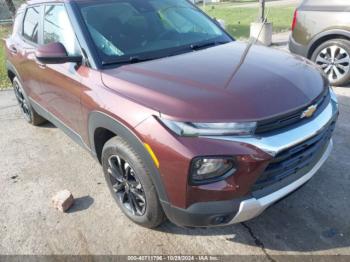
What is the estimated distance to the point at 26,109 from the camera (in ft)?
17.1

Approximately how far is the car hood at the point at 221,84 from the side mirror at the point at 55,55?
0.37 m

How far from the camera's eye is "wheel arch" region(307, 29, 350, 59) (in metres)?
5.25

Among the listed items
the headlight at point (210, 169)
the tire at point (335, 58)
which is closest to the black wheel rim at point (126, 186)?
the headlight at point (210, 169)

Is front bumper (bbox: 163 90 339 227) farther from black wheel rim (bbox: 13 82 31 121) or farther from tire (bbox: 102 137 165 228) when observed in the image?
black wheel rim (bbox: 13 82 31 121)

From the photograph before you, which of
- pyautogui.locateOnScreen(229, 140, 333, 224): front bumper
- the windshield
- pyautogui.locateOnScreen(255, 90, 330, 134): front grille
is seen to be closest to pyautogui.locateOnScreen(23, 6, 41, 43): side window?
the windshield

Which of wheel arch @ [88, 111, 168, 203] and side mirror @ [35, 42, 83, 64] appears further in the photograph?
side mirror @ [35, 42, 83, 64]

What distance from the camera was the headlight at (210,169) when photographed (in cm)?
206

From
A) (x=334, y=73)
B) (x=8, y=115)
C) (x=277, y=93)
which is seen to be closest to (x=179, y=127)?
(x=277, y=93)

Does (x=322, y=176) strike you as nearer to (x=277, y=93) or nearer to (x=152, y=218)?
(x=277, y=93)

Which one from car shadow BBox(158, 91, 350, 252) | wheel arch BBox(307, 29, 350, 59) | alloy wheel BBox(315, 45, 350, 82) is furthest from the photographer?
alloy wheel BBox(315, 45, 350, 82)

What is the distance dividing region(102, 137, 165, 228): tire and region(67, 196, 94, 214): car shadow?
1.20 ft

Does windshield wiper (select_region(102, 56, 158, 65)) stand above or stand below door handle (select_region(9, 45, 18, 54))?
above

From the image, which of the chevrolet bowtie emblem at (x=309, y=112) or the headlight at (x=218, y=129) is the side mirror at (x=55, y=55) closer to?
the headlight at (x=218, y=129)

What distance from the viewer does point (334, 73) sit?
5.50m
